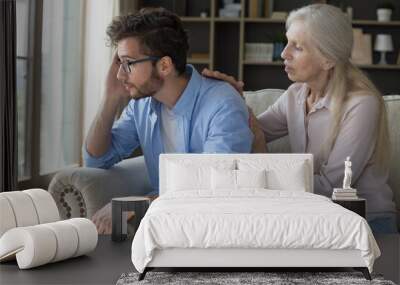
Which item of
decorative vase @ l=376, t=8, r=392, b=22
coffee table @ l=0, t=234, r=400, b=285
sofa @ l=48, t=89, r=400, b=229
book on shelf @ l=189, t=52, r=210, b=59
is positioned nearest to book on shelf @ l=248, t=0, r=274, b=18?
book on shelf @ l=189, t=52, r=210, b=59

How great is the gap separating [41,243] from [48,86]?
9.44 ft

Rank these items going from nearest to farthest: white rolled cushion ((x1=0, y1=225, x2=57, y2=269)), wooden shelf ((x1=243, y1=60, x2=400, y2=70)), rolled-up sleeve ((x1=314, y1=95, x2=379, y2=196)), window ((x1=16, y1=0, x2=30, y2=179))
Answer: white rolled cushion ((x1=0, y1=225, x2=57, y2=269)) → rolled-up sleeve ((x1=314, y1=95, x2=379, y2=196)) → window ((x1=16, y1=0, x2=30, y2=179)) → wooden shelf ((x1=243, y1=60, x2=400, y2=70))

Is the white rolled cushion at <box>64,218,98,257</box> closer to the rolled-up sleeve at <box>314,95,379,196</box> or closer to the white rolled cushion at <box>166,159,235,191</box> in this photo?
the white rolled cushion at <box>166,159,235,191</box>

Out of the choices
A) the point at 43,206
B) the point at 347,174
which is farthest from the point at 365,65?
the point at 43,206

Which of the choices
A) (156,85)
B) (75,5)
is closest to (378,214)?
(156,85)

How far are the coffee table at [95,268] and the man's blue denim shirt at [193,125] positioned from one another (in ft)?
2.22

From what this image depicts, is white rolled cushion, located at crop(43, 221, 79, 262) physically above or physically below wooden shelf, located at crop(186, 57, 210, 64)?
below

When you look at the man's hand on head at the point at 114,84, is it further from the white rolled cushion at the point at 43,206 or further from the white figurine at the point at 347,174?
the white figurine at the point at 347,174

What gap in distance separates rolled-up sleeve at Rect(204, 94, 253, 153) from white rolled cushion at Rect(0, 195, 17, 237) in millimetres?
1008

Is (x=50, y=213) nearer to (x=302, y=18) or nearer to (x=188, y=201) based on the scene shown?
(x=188, y=201)

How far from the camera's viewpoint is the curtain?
12.0 ft

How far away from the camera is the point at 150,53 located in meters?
3.53

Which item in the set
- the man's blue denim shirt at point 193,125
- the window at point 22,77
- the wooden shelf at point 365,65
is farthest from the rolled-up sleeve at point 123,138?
the wooden shelf at point 365,65

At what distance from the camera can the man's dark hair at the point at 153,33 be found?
3.51 m
